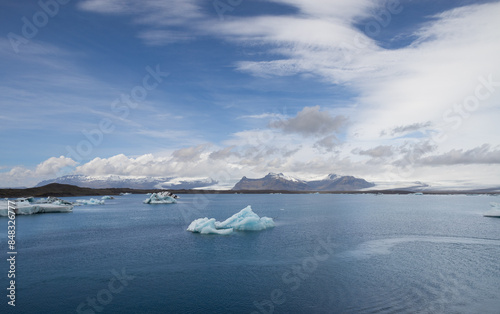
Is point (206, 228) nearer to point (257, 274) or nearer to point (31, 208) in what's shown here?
point (257, 274)

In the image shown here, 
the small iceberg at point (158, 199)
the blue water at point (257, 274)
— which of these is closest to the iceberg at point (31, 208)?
the blue water at point (257, 274)

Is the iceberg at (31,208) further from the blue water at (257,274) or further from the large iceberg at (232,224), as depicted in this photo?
the large iceberg at (232,224)

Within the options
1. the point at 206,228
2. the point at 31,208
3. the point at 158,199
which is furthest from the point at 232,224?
the point at 158,199

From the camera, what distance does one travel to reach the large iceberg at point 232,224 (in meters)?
31.7

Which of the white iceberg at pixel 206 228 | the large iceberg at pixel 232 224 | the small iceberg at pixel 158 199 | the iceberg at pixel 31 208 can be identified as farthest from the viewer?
the small iceberg at pixel 158 199

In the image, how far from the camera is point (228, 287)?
50.5 feet

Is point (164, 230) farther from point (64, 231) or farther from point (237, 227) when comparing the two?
point (64, 231)

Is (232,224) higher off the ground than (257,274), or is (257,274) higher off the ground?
(232,224)

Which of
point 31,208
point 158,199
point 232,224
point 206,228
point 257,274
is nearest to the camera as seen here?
point 257,274

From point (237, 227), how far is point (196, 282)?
18590mm

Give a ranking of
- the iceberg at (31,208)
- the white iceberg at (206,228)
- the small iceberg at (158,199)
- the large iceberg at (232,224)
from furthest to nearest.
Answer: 1. the small iceberg at (158,199)
2. the iceberg at (31,208)
3. the large iceberg at (232,224)
4. the white iceberg at (206,228)

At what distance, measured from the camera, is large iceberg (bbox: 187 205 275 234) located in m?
31.7

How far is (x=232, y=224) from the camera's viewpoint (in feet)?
115

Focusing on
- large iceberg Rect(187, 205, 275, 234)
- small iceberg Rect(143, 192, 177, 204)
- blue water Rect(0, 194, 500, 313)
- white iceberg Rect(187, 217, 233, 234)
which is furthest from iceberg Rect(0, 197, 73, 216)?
white iceberg Rect(187, 217, 233, 234)
